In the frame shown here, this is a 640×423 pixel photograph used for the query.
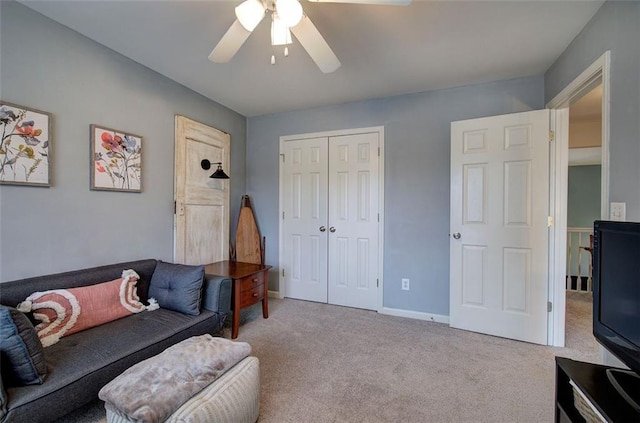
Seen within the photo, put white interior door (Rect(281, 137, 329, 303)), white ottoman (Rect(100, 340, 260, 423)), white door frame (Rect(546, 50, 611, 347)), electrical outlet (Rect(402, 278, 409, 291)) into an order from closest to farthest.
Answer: white ottoman (Rect(100, 340, 260, 423)) → white door frame (Rect(546, 50, 611, 347)) → electrical outlet (Rect(402, 278, 409, 291)) → white interior door (Rect(281, 137, 329, 303))

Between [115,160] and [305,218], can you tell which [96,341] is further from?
[305,218]

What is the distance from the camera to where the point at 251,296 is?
9.05 feet

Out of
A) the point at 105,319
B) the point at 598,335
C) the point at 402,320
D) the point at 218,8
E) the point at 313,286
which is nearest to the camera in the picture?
the point at 598,335

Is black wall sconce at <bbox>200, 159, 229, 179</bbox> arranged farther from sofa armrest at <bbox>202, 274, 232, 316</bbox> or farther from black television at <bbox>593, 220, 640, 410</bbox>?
black television at <bbox>593, 220, 640, 410</bbox>

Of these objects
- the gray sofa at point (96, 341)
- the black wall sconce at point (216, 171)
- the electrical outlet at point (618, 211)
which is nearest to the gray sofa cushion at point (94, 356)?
the gray sofa at point (96, 341)

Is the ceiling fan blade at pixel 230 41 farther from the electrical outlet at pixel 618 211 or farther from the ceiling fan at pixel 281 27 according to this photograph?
the electrical outlet at pixel 618 211

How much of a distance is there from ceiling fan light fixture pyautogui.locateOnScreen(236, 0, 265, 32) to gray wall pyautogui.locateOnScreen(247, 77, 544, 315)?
205 centimetres

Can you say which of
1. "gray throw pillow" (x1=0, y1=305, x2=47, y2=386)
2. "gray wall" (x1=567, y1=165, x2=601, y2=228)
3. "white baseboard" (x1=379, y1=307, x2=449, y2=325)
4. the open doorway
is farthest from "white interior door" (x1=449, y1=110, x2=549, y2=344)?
"gray wall" (x1=567, y1=165, x2=601, y2=228)

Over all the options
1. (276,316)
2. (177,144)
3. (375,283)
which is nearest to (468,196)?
(375,283)

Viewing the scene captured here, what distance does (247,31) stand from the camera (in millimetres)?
1540

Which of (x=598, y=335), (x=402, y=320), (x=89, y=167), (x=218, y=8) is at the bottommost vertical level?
(x=402, y=320)

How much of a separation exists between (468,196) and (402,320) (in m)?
1.43

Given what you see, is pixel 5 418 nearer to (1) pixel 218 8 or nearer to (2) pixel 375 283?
(1) pixel 218 8

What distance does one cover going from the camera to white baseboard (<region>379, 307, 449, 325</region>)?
9.66ft
